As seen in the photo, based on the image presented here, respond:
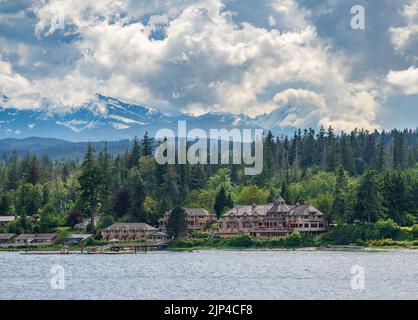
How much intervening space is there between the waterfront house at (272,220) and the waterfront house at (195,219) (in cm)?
414

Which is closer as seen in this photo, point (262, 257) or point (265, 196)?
point (262, 257)

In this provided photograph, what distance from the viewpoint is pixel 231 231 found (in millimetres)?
131500

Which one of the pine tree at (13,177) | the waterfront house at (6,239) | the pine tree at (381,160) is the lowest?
the waterfront house at (6,239)

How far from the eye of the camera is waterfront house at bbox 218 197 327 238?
127 m

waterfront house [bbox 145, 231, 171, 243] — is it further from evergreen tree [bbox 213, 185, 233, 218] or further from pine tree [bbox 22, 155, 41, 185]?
pine tree [bbox 22, 155, 41, 185]

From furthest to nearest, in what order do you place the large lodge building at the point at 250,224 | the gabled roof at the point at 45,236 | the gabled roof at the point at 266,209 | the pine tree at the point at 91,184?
the pine tree at the point at 91,184
the gabled roof at the point at 45,236
the gabled roof at the point at 266,209
the large lodge building at the point at 250,224

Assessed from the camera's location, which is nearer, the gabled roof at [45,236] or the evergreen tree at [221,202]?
the gabled roof at [45,236]

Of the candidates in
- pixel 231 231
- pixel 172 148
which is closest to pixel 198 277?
pixel 231 231

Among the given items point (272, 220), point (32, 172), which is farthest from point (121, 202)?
point (32, 172)

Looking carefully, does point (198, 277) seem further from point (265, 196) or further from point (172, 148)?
point (172, 148)

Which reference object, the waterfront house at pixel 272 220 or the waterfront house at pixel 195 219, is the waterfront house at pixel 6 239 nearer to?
the waterfront house at pixel 195 219

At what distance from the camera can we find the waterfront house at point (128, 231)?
431ft

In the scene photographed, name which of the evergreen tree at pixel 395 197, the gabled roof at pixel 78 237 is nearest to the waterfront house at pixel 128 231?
the gabled roof at pixel 78 237
